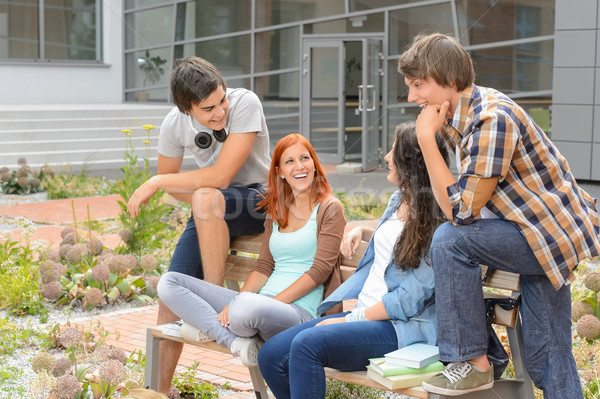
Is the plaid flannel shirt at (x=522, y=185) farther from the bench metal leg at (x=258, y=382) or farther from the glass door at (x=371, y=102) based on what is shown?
the glass door at (x=371, y=102)

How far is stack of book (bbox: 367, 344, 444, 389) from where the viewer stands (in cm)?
261

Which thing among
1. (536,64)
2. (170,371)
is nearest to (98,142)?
(536,64)

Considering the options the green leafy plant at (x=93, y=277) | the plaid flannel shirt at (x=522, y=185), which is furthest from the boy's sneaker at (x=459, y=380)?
the green leafy plant at (x=93, y=277)

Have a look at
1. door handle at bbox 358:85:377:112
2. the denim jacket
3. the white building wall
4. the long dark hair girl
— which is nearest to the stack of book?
the denim jacket

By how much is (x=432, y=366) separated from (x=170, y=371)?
52.6 inches

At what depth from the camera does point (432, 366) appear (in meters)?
2.66

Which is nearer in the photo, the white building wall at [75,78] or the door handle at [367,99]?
the door handle at [367,99]

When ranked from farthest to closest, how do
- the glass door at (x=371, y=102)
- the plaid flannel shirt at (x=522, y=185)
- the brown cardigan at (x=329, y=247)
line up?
the glass door at (x=371, y=102), the brown cardigan at (x=329, y=247), the plaid flannel shirt at (x=522, y=185)

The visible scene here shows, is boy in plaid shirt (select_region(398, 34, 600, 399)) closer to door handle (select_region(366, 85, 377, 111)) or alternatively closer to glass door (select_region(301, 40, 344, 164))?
door handle (select_region(366, 85, 377, 111))

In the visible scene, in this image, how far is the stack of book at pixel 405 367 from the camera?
8.55 feet

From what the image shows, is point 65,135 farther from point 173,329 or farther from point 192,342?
point 192,342

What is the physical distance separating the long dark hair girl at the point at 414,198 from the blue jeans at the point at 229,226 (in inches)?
38.8

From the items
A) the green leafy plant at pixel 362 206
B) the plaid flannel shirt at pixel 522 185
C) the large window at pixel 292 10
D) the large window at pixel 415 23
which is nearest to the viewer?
the plaid flannel shirt at pixel 522 185

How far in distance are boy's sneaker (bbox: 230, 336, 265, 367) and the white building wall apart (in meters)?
16.5
